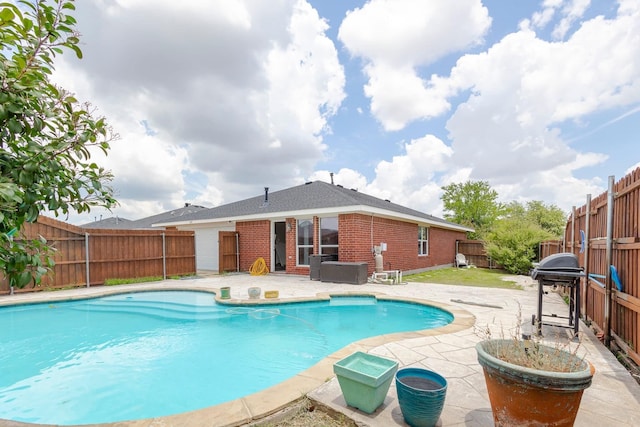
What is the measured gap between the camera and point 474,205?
34.4 metres

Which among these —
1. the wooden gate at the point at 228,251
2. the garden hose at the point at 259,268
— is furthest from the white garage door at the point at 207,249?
the garden hose at the point at 259,268

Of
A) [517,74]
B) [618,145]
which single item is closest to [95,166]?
[517,74]

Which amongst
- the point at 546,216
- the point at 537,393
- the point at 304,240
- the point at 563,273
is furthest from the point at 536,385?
the point at 546,216

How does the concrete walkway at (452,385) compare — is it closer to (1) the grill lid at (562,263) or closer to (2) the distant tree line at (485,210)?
(1) the grill lid at (562,263)

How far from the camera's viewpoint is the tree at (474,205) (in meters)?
33.8

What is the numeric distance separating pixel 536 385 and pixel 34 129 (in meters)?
3.24

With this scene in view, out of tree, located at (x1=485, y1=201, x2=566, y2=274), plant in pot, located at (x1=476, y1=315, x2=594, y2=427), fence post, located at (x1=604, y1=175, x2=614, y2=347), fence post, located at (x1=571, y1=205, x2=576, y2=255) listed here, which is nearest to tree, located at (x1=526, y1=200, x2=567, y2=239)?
tree, located at (x1=485, y1=201, x2=566, y2=274)

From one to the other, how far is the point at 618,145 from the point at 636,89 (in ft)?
12.3

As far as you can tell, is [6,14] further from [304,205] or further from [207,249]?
[207,249]

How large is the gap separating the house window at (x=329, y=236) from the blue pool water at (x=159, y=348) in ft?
11.7

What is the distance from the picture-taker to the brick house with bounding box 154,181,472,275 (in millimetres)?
11461

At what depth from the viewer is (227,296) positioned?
26.6 ft

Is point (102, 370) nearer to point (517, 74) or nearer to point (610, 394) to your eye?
point (610, 394)

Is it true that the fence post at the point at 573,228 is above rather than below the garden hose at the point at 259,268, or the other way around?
above
